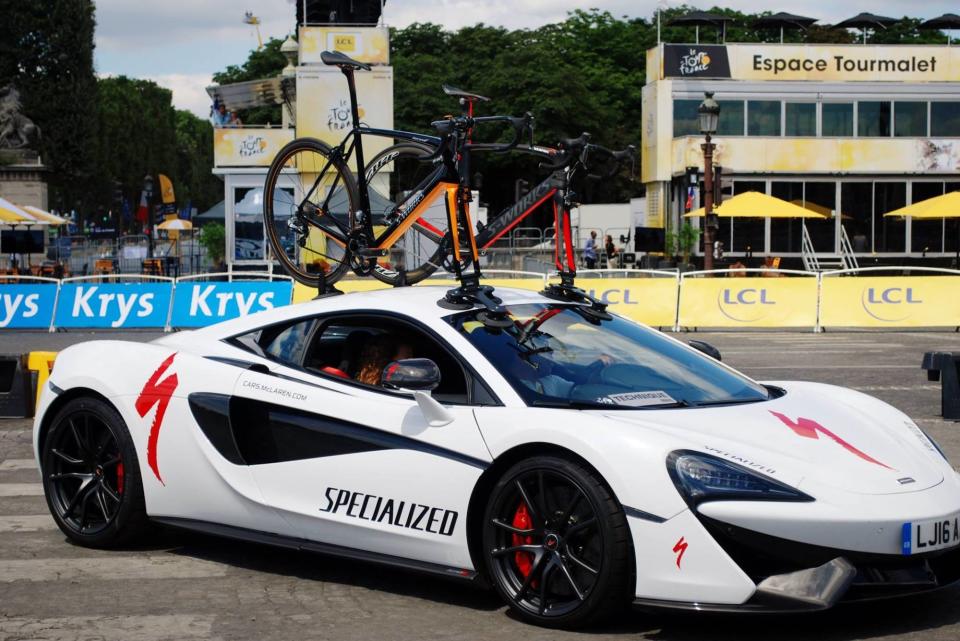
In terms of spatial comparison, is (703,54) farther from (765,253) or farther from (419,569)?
(419,569)

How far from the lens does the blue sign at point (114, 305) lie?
25234mm

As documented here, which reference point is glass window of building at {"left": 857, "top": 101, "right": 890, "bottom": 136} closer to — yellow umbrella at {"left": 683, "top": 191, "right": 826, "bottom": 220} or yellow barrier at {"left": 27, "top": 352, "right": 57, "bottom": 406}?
yellow umbrella at {"left": 683, "top": 191, "right": 826, "bottom": 220}

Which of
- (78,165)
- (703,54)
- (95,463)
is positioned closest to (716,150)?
(703,54)

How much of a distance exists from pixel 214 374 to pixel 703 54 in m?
50.0

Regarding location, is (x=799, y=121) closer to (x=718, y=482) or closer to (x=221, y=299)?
(x=221, y=299)

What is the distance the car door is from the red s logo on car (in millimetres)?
430

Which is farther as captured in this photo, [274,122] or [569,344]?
[274,122]

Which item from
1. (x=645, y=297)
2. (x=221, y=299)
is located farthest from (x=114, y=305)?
(x=645, y=297)

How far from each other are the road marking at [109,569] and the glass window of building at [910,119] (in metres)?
51.2

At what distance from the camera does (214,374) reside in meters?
6.66

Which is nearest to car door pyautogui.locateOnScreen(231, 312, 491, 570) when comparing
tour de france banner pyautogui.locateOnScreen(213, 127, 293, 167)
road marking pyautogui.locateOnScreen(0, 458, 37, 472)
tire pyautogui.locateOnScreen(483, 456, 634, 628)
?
tire pyautogui.locateOnScreen(483, 456, 634, 628)

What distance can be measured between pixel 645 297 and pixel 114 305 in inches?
375

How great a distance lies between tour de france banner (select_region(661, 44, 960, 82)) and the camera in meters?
54.3

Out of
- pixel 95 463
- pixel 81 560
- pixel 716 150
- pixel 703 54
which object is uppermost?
pixel 703 54
